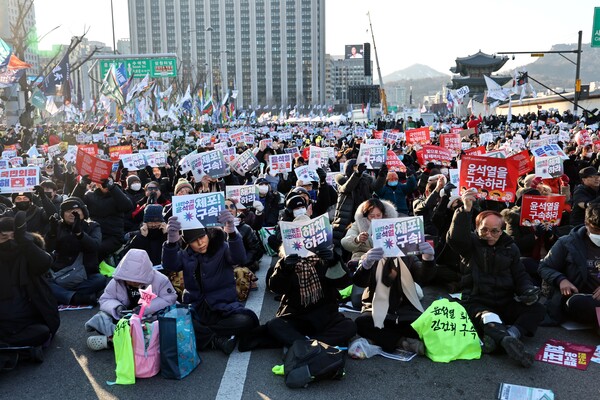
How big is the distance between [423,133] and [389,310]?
36.5ft

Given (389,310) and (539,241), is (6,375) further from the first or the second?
(539,241)

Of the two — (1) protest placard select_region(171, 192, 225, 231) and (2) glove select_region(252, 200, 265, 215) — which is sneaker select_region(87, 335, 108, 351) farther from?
(2) glove select_region(252, 200, 265, 215)

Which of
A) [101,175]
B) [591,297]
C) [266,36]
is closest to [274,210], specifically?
[101,175]

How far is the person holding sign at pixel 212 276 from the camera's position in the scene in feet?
17.3

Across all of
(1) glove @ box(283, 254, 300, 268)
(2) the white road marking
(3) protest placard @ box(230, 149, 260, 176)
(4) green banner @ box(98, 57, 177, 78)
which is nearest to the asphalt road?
(2) the white road marking

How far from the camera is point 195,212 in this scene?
5.52m

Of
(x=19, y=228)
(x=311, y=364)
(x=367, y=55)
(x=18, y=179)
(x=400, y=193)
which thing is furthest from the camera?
(x=367, y=55)

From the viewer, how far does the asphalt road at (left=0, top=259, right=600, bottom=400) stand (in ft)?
14.6

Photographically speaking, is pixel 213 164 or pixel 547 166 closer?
pixel 547 166

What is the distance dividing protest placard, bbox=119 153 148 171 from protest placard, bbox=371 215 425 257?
8.26 m

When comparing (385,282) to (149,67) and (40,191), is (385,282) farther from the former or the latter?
(149,67)

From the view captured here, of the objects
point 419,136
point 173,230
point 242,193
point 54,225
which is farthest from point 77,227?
point 419,136

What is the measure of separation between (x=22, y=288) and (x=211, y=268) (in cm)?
162

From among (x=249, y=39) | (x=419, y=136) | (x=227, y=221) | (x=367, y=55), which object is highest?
(x=249, y=39)
